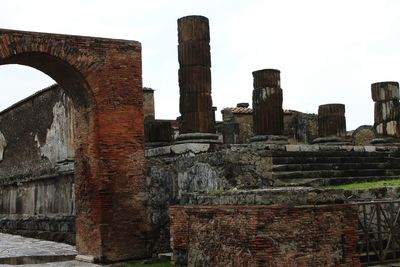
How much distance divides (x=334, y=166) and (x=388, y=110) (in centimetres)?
562

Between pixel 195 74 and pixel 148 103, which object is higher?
pixel 148 103

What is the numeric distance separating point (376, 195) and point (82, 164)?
5259mm

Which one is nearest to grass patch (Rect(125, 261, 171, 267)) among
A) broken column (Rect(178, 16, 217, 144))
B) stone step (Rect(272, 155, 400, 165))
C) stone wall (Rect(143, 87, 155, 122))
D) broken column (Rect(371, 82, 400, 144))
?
stone step (Rect(272, 155, 400, 165))

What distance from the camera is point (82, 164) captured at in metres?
10.8

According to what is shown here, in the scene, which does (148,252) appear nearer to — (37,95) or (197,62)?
(197,62)

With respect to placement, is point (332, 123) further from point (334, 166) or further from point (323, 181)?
point (323, 181)

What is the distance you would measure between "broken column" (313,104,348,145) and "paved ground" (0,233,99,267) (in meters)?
6.92

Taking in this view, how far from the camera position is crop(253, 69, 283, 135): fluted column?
42.4 ft

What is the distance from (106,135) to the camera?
10.4 metres

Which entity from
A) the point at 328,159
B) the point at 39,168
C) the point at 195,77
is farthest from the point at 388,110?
the point at 39,168

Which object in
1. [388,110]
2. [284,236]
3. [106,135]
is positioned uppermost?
[388,110]

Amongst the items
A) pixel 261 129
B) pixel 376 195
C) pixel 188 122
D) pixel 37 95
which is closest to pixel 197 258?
pixel 376 195

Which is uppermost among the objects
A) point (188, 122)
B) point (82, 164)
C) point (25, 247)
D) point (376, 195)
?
point (188, 122)

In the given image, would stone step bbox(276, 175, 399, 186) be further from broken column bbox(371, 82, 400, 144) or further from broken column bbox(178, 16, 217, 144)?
broken column bbox(371, 82, 400, 144)
